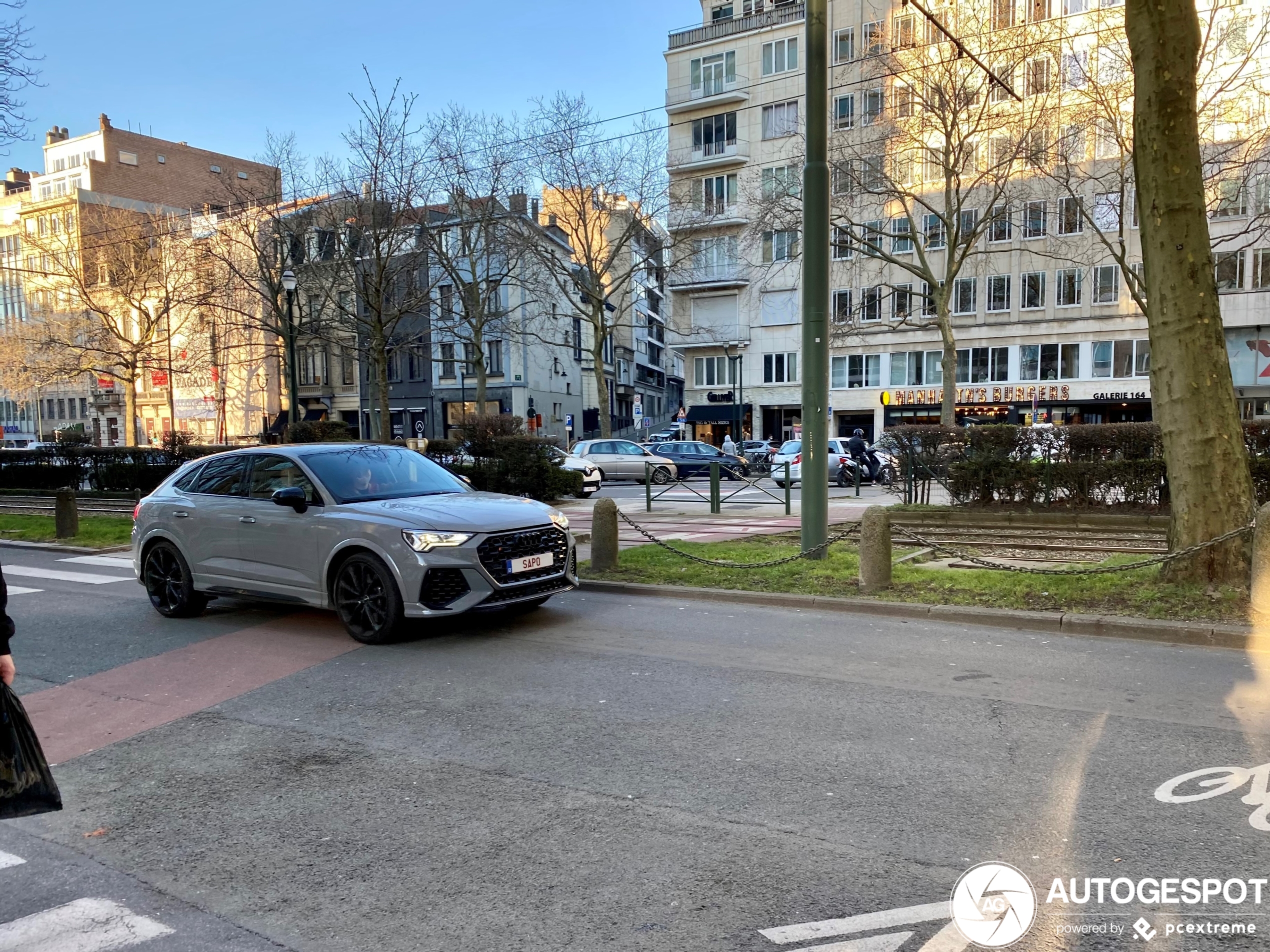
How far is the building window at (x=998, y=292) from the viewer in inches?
1737

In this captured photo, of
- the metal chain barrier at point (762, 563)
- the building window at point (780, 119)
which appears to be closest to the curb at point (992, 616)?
the metal chain barrier at point (762, 563)

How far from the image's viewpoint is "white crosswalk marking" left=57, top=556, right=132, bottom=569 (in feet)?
42.4

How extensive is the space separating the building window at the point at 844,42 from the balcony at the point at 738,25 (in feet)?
10.1

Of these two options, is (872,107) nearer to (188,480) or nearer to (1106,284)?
(1106,284)

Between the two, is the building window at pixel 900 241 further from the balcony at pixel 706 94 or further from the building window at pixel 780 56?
the balcony at pixel 706 94

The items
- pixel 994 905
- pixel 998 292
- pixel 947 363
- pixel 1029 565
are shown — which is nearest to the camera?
pixel 994 905

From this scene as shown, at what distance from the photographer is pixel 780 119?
158ft

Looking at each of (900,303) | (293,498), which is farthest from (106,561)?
(900,303)

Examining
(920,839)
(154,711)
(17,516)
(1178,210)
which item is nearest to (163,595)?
(154,711)

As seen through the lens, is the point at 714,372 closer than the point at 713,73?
No

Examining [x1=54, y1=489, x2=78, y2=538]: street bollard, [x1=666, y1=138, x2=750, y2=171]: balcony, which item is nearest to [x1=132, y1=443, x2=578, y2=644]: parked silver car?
[x1=54, y1=489, x2=78, y2=538]: street bollard

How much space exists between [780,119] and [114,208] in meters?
40.8

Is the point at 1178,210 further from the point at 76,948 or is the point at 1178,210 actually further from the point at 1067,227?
the point at 1067,227

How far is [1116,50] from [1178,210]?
1754 cm
